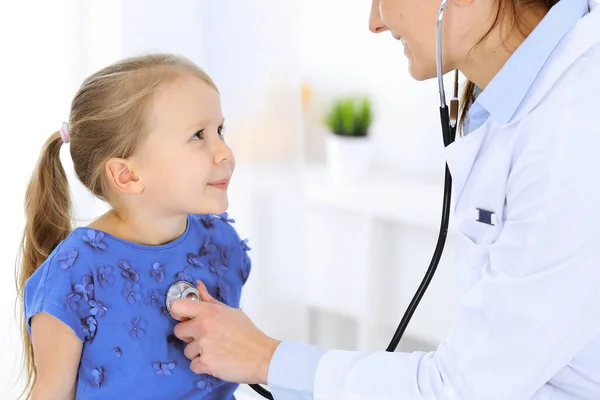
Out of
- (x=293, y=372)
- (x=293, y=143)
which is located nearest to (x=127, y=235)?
(x=293, y=372)

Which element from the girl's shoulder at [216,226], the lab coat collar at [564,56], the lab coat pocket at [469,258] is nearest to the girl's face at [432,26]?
the lab coat collar at [564,56]

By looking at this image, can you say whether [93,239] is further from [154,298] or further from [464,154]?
[464,154]

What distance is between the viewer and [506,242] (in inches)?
41.6

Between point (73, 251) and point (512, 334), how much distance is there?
668 millimetres

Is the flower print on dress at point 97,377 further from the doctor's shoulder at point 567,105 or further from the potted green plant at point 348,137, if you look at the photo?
the potted green plant at point 348,137

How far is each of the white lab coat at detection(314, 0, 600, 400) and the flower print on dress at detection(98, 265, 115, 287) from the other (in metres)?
0.38

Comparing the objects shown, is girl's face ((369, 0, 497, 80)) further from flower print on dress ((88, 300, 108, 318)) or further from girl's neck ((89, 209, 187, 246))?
flower print on dress ((88, 300, 108, 318))

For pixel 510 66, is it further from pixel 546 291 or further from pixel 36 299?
pixel 36 299

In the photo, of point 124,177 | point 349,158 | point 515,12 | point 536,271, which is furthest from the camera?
point 349,158

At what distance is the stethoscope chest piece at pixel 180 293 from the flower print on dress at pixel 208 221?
0.55ft

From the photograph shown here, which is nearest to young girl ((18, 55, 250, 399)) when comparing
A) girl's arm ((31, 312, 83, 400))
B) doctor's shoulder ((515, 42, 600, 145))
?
girl's arm ((31, 312, 83, 400))

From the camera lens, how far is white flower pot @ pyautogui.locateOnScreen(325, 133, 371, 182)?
2508 mm

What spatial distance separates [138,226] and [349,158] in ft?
4.19

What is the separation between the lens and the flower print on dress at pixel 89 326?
120 cm
